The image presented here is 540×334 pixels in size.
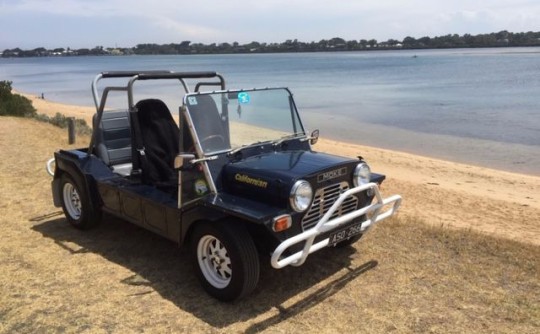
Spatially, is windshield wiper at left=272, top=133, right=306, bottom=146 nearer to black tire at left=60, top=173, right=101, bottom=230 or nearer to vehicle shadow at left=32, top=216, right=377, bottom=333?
vehicle shadow at left=32, top=216, right=377, bottom=333

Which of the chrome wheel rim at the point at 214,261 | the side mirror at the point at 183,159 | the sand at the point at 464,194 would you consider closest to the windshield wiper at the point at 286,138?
the side mirror at the point at 183,159

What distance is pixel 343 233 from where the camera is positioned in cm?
445

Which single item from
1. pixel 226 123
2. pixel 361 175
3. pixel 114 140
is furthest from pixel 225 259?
pixel 114 140

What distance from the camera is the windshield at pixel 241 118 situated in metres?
4.70

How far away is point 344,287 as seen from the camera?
463 centimetres

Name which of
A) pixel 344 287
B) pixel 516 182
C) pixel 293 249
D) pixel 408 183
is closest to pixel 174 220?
pixel 293 249

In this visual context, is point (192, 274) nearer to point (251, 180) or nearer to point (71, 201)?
point (251, 180)

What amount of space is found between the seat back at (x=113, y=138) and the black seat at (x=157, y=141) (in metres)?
0.91

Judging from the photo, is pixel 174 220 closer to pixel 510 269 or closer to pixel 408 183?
pixel 510 269

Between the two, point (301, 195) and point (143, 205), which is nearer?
point (301, 195)

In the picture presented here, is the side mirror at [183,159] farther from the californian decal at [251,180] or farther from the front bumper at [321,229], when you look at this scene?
the front bumper at [321,229]

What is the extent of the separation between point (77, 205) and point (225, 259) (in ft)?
9.46

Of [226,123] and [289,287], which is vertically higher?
[226,123]

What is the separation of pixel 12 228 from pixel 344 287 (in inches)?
168
